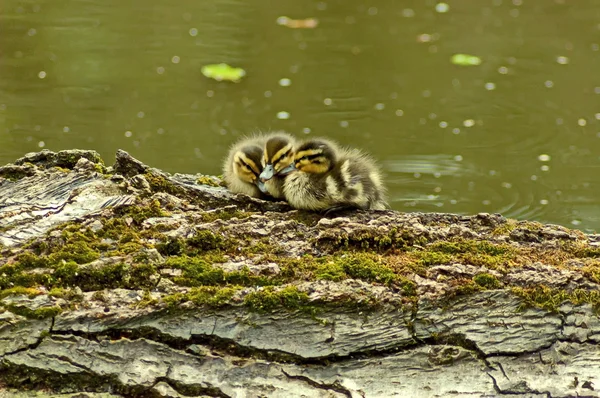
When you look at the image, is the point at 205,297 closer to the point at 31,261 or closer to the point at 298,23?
the point at 31,261

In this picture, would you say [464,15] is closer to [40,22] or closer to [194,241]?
[40,22]

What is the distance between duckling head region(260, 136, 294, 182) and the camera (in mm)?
3582

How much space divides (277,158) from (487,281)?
1288 mm

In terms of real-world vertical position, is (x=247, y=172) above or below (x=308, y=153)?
below

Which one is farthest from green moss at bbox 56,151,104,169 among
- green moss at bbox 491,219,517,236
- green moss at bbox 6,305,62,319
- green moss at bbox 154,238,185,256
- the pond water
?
the pond water

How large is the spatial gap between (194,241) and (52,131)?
14.3 feet

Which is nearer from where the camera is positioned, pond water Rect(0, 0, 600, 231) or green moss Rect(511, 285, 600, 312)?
green moss Rect(511, 285, 600, 312)

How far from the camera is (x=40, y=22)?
1043 cm

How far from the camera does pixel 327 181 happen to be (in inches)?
136

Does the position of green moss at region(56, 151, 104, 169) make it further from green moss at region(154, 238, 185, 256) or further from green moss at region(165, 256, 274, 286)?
green moss at region(165, 256, 274, 286)

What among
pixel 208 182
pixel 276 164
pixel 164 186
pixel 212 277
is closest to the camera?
pixel 212 277

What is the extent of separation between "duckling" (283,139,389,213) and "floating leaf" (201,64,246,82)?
4.75m

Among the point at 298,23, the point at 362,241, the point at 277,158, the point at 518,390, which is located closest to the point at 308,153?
the point at 277,158

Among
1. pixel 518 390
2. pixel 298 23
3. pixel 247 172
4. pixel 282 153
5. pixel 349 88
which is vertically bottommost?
pixel 349 88
